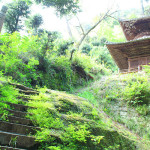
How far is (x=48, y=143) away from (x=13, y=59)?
182 inches

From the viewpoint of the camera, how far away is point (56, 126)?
3211 millimetres

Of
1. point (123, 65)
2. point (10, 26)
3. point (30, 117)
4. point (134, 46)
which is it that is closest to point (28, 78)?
point (30, 117)

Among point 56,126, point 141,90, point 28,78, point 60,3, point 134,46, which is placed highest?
point 60,3

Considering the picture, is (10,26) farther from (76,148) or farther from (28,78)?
(76,148)

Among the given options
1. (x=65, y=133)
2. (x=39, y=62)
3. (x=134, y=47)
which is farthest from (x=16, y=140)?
(x=134, y=47)

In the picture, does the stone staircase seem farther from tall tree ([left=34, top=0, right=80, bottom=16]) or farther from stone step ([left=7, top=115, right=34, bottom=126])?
tall tree ([left=34, top=0, right=80, bottom=16])

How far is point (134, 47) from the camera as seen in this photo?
1153 cm

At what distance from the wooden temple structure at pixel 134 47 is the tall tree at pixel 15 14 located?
8.71m

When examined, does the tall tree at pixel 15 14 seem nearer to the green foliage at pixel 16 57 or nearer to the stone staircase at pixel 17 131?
the green foliage at pixel 16 57

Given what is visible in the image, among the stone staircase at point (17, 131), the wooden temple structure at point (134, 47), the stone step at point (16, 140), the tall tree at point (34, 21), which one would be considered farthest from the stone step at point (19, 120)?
the tall tree at point (34, 21)

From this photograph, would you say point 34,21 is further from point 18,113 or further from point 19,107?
point 18,113

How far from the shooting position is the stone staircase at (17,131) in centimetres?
250

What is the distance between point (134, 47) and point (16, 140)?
1098cm

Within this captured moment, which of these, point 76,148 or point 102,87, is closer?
point 76,148
